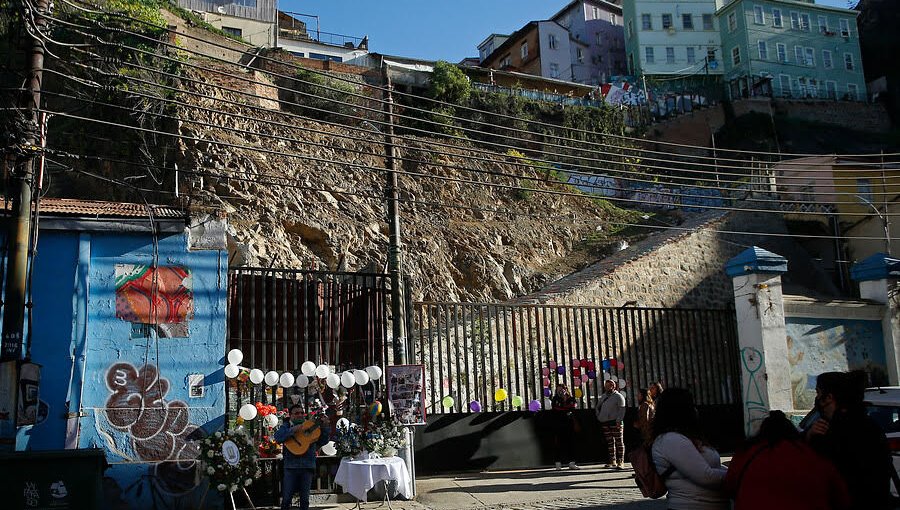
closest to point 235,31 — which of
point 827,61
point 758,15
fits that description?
point 758,15

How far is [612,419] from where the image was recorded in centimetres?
1388

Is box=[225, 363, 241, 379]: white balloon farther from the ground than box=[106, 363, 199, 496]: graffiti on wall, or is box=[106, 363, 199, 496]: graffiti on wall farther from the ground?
box=[225, 363, 241, 379]: white balloon

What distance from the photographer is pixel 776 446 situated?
4281 mm

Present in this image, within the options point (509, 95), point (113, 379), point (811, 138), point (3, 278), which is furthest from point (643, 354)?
point (811, 138)

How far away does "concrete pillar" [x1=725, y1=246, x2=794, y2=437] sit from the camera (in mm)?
15344

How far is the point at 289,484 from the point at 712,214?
70.1 feet

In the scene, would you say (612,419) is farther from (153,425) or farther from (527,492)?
(153,425)

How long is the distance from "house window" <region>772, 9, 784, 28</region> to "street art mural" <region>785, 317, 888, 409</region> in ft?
151

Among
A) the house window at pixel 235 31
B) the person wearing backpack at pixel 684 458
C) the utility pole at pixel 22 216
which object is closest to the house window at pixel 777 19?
the house window at pixel 235 31

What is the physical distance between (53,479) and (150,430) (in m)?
2.58

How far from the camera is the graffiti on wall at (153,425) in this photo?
11125 millimetres

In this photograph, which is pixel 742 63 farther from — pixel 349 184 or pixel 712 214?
pixel 349 184

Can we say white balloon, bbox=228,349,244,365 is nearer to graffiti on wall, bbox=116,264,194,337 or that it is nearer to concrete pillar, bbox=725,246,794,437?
graffiti on wall, bbox=116,264,194,337

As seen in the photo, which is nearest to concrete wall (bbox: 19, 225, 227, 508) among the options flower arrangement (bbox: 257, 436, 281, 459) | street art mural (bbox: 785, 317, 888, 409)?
flower arrangement (bbox: 257, 436, 281, 459)
